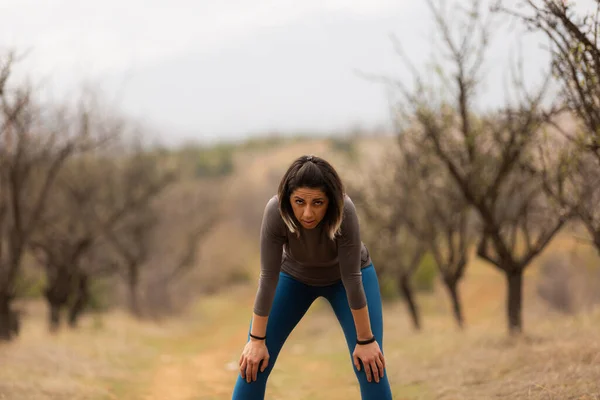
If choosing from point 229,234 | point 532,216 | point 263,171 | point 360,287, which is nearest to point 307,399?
point 360,287

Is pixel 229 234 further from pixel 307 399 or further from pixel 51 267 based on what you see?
pixel 307 399

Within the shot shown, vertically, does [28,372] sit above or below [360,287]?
below

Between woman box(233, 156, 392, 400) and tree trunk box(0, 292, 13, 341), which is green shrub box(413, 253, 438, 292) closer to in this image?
tree trunk box(0, 292, 13, 341)

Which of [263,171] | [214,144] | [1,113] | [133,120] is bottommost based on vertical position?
[1,113]

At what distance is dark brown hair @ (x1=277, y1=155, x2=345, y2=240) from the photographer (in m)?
3.49

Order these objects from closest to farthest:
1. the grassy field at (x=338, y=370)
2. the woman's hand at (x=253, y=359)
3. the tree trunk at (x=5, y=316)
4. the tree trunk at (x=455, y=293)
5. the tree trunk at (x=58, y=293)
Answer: the woman's hand at (x=253, y=359), the grassy field at (x=338, y=370), the tree trunk at (x=5, y=316), the tree trunk at (x=455, y=293), the tree trunk at (x=58, y=293)

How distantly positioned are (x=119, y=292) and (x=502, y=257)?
24478 mm

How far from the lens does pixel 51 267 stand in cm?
1524

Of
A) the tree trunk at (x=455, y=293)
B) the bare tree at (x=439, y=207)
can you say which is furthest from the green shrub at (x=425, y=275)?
the tree trunk at (x=455, y=293)

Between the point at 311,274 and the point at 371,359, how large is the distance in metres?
0.67

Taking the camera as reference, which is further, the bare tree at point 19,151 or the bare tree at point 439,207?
the bare tree at point 439,207

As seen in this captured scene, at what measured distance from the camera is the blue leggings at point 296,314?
3.81 m

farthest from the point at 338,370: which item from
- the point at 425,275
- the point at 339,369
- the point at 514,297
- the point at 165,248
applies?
the point at 425,275

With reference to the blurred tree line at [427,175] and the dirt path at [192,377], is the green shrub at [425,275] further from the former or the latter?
the dirt path at [192,377]
